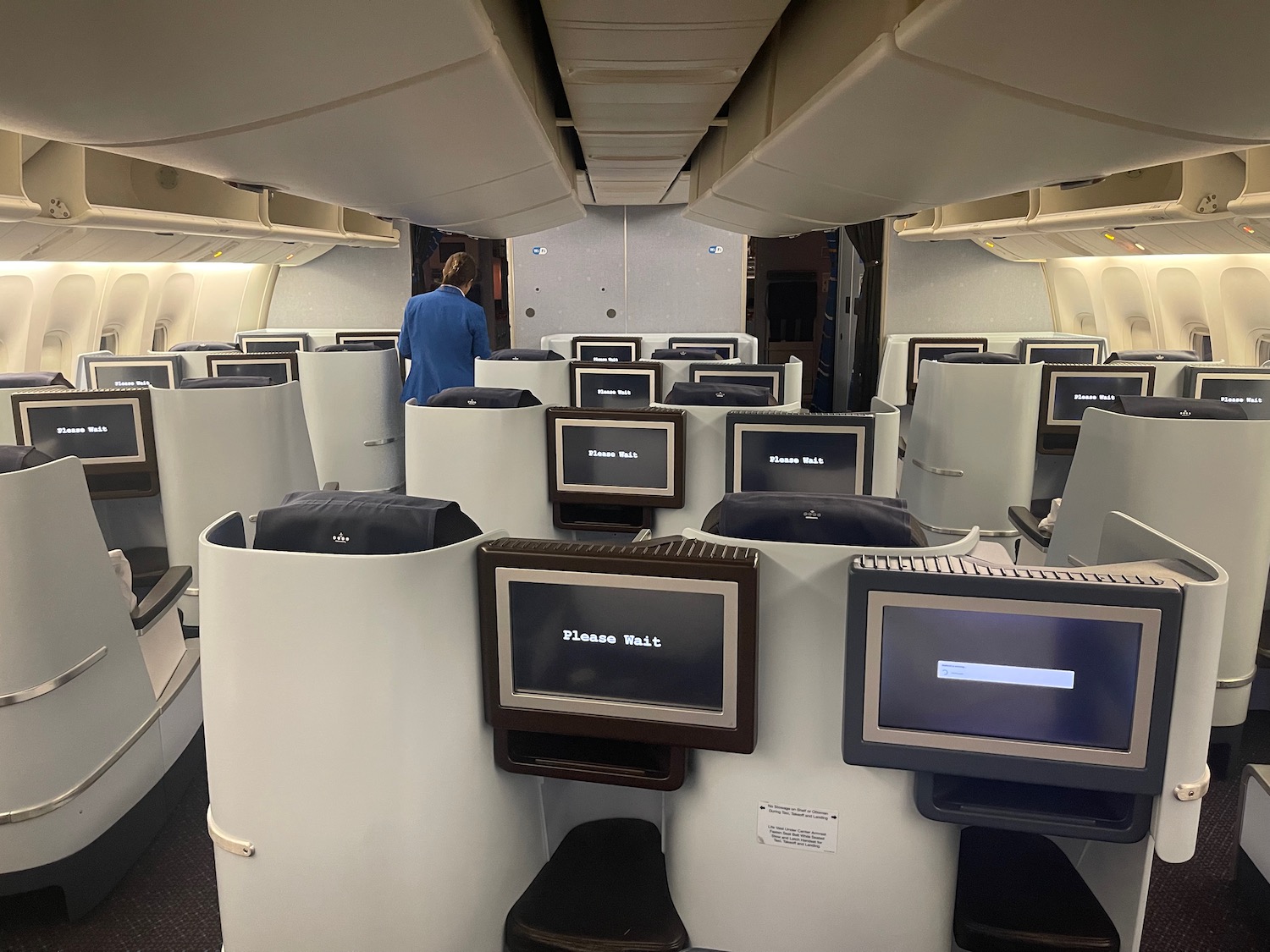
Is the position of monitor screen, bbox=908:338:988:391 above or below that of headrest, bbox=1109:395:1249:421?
above

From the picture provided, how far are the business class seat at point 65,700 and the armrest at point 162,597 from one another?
0.67 feet

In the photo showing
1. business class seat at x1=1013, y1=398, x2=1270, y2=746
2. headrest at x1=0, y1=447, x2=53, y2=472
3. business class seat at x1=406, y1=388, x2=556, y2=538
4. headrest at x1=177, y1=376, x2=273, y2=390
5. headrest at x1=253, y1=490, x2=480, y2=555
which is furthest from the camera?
headrest at x1=177, y1=376, x2=273, y2=390

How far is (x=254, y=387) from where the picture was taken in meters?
3.87

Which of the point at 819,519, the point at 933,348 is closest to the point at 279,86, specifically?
the point at 819,519

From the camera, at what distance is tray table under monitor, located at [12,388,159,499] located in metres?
3.64

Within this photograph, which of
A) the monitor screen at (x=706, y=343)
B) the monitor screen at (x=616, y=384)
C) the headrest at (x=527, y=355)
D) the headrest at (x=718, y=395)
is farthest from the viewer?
the monitor screen at (x=706, y=343)

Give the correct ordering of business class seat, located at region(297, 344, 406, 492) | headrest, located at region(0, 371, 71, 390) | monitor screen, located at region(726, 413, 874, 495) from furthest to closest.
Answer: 1. business class seat, located at region(297, 344, 406, 492)
2. headrest, located at region(0, 371, 71, 390)
3. monitor screen, located at region(726, 413, 874, 495)

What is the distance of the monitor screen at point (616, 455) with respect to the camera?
11.5 feet

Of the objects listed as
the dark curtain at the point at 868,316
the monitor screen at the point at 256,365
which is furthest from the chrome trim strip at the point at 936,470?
the dark curtain at the point at 868,316

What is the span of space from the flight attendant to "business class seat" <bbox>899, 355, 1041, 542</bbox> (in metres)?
3.00

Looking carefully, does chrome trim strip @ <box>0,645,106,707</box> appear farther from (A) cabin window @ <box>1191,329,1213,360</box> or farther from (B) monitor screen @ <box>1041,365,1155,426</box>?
(A) cabin window @ <box>1191,329,1213,360</box>

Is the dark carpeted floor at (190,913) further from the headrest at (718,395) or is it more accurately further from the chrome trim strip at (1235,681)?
the headrest at (718,395)

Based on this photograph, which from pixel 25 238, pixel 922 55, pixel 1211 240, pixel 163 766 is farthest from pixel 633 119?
pixel 1211 240

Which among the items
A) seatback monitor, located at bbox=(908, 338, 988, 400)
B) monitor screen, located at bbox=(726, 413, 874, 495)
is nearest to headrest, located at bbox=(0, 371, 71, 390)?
monitor screen, located at bbox=(726, 413, 874, 495)
